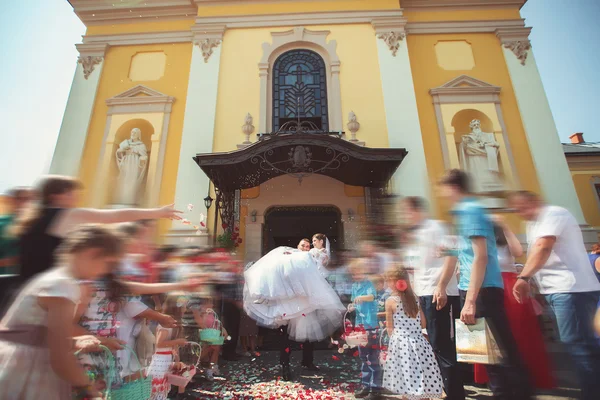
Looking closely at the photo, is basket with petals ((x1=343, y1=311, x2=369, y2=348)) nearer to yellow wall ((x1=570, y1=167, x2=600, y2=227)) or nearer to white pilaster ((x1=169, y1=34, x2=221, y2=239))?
white pilaster ((x1=169, y1=34, x2=221, y2=239))

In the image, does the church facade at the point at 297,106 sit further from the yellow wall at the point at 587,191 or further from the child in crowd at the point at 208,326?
the yellow wall at the point at 587,191

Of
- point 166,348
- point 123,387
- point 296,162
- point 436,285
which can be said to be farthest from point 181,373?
point 296,162

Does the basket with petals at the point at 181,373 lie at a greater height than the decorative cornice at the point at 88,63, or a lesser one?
lesser

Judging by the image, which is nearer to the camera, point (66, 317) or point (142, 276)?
point (66, 317)

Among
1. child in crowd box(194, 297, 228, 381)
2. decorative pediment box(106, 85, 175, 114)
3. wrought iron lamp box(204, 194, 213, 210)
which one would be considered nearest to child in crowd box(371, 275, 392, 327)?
child in crowd box(194, 297, 228, 381)

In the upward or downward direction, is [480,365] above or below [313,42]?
below

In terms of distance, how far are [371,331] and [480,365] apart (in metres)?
1.78

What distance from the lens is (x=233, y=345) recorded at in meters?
5.89

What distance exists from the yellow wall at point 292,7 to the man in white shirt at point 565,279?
34.8ft

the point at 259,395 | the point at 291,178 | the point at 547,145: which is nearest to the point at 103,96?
the point at 291,178

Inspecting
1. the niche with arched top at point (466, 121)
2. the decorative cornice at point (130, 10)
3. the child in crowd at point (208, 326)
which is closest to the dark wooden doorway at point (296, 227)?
the child in crowd at point (208, 326)

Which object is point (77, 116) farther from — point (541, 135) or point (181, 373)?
point (541, 135)

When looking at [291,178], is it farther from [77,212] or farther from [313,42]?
[77,212]

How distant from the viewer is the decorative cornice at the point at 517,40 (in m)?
10.5
